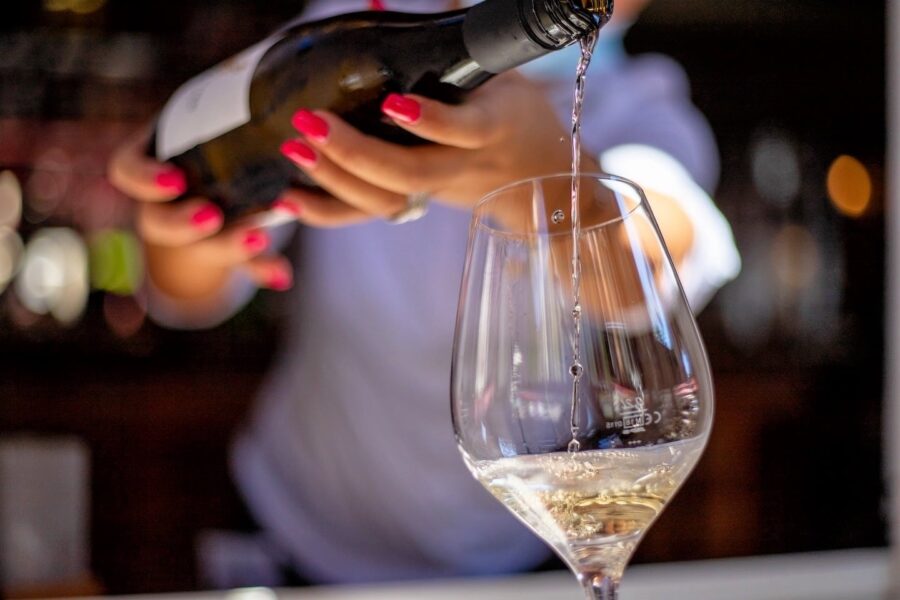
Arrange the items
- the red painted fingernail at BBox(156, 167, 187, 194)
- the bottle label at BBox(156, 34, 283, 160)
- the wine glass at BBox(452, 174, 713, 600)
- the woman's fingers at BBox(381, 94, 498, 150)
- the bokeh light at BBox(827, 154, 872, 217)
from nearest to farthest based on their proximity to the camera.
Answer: the wine glass at BBox(452, 174, 713, 600) → the woman's fingers at BBox(381, 94, 498, 150) → the bottle label at BBox(156, 34, 283, 160) → the red painted fingernail at BBox(156, 167, 187, 194) → the bokeh light at BBox(827, 154, 872, 217)

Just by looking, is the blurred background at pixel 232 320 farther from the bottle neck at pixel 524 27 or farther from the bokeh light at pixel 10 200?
the bottle neck at pixel 524 27

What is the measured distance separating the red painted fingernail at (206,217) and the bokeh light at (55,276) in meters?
1.56

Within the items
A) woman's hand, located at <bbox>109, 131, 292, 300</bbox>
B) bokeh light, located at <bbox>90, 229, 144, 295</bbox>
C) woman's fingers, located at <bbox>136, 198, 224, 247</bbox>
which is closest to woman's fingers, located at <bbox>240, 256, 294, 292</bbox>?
woman's hand, located at <bbox>109, 131, 292, 300</bbox>

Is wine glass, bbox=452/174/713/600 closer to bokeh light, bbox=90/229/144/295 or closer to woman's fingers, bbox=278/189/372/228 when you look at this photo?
woman's fingers, bbox=278/189/372/228

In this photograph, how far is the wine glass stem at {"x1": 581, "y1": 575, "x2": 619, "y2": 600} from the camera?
0.44 meters

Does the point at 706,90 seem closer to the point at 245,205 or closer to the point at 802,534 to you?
the point at 802,534

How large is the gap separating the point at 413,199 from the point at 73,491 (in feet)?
3.79

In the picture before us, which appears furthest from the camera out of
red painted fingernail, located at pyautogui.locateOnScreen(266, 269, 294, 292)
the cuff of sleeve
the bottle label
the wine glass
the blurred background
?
the blurred background

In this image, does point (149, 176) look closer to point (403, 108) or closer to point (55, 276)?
point (403, 108)

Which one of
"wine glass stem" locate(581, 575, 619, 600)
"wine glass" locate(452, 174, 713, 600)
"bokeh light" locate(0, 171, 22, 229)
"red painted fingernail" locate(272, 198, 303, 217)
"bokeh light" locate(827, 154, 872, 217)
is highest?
"bokeh light" locate(827, 154, 872, 217)

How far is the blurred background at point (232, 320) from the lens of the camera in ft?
7.13

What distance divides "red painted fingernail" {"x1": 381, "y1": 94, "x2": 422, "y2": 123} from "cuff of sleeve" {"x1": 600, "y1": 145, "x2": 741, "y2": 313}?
58 centimetres

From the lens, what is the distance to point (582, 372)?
0.43 metres

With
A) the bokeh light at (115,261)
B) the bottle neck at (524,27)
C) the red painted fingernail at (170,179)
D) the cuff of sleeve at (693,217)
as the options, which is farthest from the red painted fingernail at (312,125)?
the bokeh light at (115,261)
